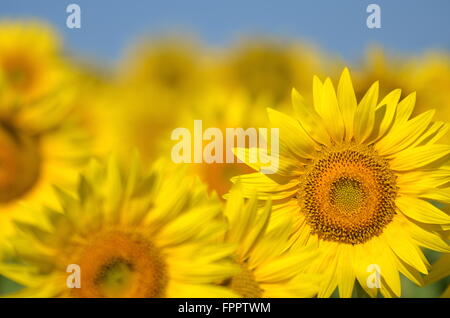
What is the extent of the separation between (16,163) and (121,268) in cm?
137

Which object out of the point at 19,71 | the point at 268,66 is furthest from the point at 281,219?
the point at 268,66

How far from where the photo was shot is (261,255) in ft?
5.25

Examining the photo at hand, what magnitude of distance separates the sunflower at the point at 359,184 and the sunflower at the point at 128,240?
0.15 m

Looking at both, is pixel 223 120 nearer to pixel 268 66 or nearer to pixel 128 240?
pixel 128 240

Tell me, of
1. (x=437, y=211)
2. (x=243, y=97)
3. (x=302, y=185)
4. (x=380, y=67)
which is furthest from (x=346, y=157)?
(x=243, y=97)

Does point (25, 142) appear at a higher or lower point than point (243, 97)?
lower

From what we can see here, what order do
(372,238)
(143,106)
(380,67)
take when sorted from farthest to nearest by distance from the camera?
(143,106) → (380,67) → (372,238)

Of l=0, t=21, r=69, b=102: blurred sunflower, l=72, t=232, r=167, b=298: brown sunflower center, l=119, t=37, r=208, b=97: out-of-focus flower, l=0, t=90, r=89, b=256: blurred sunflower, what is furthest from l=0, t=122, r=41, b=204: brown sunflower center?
l=119, t=37, r=208, b=97: out-of-focus flower

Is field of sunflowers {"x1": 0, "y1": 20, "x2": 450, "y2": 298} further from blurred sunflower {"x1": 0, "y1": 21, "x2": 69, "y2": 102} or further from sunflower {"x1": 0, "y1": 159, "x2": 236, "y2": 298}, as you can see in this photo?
blurred sunflower {"x1": 0, "y1": 21, "x2": 69, "y2": 102}

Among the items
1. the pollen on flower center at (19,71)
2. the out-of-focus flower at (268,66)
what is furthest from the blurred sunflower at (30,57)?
the out-of-focus flower at (268,66)

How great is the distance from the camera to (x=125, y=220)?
1593mm

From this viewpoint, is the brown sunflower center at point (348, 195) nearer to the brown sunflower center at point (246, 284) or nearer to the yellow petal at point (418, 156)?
the yellow petal at point (418, 156)
